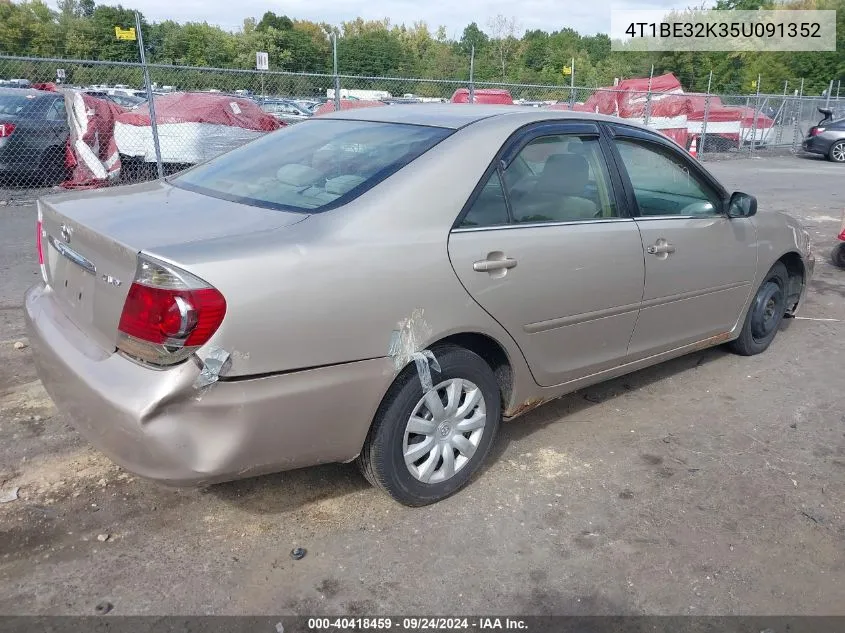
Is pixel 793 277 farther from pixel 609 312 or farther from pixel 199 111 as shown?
pixel 199 111

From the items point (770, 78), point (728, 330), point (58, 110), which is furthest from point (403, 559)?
point (770, 78)

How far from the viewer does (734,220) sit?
4.33 m

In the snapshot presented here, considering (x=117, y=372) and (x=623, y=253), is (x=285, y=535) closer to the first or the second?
(x=117, y=372)

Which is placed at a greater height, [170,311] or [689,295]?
[170,311]

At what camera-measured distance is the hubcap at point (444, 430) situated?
2.92 metres

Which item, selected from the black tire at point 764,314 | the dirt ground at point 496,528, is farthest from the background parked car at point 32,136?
the black tire at point 764,314

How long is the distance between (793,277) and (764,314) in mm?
572

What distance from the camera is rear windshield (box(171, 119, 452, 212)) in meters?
2.90

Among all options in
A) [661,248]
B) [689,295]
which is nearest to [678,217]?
[661,248]

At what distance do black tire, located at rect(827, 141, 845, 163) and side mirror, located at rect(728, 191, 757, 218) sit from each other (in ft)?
68.1

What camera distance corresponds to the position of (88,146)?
1127cm

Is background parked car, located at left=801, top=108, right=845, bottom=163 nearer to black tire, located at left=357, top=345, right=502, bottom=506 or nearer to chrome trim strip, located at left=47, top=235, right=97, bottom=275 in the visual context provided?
black tire, located at left=357, top=345, right=502, bottom=506

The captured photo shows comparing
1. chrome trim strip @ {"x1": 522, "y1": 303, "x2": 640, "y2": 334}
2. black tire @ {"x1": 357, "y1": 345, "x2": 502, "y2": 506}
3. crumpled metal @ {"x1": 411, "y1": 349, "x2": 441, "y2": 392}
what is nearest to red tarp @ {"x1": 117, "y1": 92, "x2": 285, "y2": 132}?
chrome trim strip @ {"x1": 522, "y1": 303, "x2": 640, "y2": 334}

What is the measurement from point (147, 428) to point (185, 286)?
50 cm
